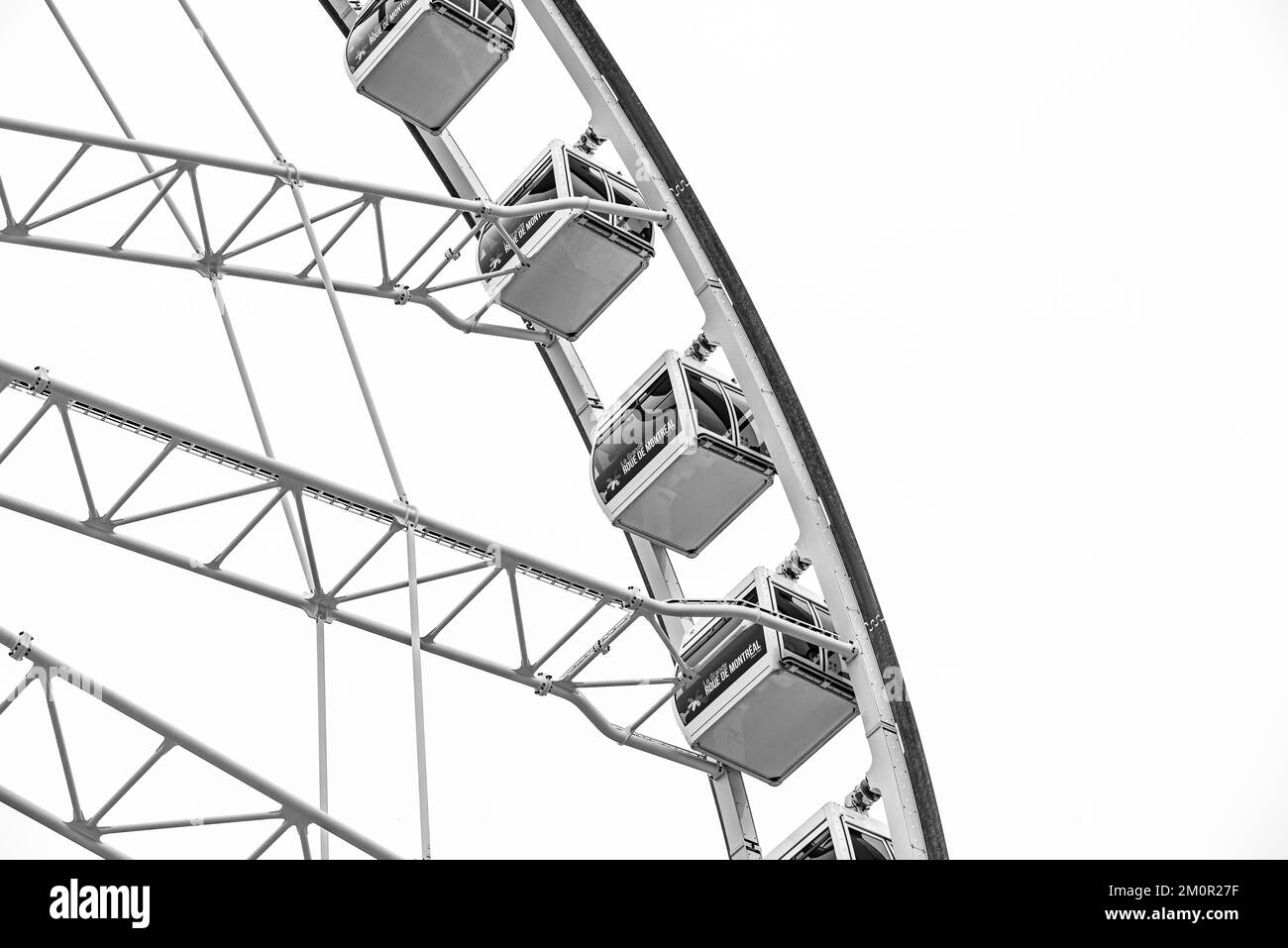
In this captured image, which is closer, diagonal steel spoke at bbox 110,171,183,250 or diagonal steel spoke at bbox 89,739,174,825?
diagonal steel spoke at bbox 89,739,174,825

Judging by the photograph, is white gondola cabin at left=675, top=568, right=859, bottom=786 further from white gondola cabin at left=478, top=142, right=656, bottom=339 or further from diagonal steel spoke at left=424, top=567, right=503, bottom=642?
white gondola cabin at left=478, top=142, right=656, bottom=339

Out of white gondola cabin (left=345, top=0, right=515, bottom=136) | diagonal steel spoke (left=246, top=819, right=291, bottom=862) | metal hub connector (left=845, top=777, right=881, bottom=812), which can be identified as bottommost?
diagonal steel spoke (left=246, top=819, right=291, bottom=862)

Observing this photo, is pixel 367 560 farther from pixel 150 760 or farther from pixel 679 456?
pixel 679 456

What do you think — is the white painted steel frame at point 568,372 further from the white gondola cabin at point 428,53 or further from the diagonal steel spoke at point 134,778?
the diagonal steel spoke at point 134,778

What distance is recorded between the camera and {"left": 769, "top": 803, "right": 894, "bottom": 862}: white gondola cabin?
11.8 m

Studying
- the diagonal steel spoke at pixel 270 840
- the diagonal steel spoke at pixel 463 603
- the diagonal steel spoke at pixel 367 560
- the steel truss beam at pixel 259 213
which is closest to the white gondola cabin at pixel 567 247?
the steel truss beam at pixel 259 213

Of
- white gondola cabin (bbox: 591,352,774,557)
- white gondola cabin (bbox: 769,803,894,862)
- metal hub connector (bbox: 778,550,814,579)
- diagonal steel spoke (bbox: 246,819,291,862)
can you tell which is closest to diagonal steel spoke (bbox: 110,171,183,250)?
white gondola cabin (bbox: 591,352,774,557)

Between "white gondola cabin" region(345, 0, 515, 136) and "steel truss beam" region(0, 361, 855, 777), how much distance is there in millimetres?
4607
